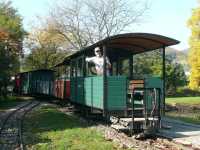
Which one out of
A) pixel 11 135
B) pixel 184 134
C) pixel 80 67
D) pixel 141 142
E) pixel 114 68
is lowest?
pixel 11 135

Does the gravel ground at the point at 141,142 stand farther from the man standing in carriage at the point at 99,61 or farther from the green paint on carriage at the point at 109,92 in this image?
the man standing in carriage at the point at 99,61

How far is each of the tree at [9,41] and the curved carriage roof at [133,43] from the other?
20.9 m

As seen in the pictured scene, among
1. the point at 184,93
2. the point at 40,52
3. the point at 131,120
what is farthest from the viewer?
the point at 184,93

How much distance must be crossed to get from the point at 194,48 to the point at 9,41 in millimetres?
19223

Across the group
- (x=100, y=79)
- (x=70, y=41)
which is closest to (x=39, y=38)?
(x=70, y=41)

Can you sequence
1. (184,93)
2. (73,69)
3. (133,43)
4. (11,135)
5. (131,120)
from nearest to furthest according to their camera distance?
(131,120), (11,135), (133,43), (73,69), (184,93)

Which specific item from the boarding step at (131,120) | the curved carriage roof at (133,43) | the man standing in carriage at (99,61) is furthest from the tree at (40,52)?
the boarding step at (131,120)

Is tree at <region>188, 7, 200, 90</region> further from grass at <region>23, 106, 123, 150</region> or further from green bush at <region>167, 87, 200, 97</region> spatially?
grass at <region>23, 106, 123, 150</region>

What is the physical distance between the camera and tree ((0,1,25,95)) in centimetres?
4047

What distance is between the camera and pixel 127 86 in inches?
640

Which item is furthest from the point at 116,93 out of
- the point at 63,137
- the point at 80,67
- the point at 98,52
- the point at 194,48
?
the point at 194,48

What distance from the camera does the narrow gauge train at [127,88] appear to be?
15312mm

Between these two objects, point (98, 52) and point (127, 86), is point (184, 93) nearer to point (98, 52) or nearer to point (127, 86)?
point (98, 52)

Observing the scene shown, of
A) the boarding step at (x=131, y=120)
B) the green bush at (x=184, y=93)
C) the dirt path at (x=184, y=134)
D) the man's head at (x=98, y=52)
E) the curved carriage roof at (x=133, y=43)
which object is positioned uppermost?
the curved carriage roof at (x=133, y=43)
